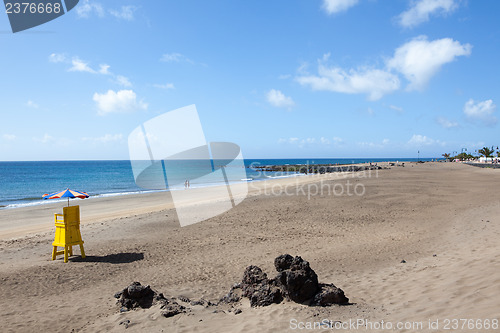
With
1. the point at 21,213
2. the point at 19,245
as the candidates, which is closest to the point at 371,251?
the point at 19,245

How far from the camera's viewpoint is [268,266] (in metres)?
8.12

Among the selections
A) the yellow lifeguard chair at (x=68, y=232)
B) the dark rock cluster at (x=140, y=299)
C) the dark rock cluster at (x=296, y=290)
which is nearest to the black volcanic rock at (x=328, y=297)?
the dark rock cluster at (x=296, y=290)

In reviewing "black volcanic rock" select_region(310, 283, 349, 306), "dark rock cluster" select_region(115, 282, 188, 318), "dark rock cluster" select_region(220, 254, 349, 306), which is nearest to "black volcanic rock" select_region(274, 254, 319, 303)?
"dark rock cluster" select_region(220, 254, 349, 306)

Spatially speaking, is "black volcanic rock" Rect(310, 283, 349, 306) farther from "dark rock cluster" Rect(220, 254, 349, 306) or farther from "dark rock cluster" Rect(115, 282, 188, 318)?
"dark rock cluster" Rect(115, 282, 188, 318)

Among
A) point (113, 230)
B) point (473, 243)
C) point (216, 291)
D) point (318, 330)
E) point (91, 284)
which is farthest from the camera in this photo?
point (113, 230)

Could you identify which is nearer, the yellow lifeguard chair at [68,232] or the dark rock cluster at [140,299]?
the dark rock cluster at [140,299]

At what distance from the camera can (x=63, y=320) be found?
541 cm

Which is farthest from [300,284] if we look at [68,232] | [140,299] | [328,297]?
[68,232]

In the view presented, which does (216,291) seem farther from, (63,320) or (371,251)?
(371,251)

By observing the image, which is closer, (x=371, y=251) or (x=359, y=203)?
(x=371, y=251)

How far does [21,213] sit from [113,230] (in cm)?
1274

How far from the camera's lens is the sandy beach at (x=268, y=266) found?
4789 millimetres

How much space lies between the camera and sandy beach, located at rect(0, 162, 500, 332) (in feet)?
15.7

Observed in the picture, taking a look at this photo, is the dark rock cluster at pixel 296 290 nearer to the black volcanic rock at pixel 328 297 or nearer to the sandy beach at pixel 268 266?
the black volcanic rock at pixel 328 297
